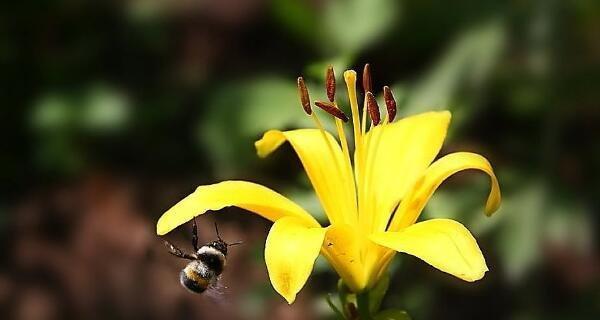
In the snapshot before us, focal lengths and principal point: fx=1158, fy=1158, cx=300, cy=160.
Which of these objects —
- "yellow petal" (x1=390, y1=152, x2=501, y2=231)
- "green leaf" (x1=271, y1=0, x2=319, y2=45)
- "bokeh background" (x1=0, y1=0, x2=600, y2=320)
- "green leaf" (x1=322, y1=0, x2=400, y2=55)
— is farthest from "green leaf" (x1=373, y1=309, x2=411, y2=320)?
"green leaf" (x1=271, y1=0, x2=319, y2=45)

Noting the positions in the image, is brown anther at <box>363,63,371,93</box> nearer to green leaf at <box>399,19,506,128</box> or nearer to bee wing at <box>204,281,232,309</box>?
bee wing at <box>204,281,232,309</box>

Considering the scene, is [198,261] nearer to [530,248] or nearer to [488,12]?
[530,248]

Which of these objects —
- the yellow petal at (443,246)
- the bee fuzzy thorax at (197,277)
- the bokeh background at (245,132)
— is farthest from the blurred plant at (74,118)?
the yellow petal at (443,246)

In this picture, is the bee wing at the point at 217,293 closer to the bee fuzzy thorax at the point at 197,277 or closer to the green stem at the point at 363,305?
the bee fuzzy thorax at the point at 197,277

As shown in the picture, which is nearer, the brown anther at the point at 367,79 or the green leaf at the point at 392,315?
the green leaf at the point at 392,315

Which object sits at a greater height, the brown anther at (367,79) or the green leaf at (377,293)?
the brown anther at (367,79)

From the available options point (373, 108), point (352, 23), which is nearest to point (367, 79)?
point (373, 108)

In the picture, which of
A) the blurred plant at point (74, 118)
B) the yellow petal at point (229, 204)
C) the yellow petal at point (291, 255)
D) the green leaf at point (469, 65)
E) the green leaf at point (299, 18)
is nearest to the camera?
the yellow petal at point (291, 255)
